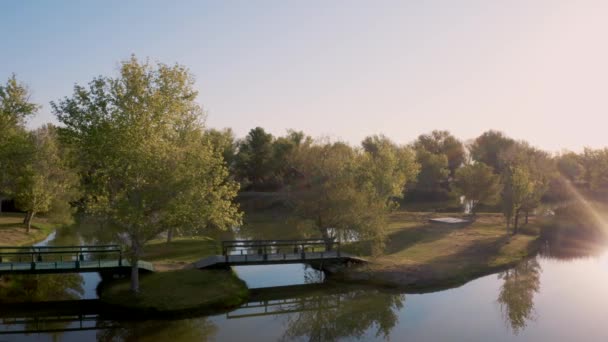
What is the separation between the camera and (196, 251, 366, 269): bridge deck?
1341 inches

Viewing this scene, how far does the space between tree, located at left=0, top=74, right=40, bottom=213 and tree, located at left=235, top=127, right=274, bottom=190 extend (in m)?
52.5

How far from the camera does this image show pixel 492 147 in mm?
123312

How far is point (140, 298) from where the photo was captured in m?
28.7

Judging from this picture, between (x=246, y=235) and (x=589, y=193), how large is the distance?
3130 inches

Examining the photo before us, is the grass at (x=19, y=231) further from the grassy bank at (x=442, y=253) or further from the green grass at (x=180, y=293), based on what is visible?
the grassy bank at (x=442, y=253)

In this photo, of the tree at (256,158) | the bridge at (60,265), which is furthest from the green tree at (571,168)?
the bridge at (60,265)

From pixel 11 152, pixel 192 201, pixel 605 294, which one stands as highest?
pixel 11 152

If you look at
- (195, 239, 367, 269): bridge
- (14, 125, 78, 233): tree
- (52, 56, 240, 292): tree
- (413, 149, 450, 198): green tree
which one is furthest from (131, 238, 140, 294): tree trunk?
(413, 149, 450, 198): green tree

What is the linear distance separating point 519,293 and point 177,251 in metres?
→ 27.5

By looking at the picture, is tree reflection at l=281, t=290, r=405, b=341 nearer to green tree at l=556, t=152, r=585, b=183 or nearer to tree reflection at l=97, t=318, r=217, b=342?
tree reflection at l=97, t=318, r=217, b=342

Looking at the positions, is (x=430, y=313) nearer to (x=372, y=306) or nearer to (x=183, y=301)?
(x=372, y=306)

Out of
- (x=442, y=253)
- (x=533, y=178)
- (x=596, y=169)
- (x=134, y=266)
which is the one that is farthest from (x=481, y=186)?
(x=134, y=266)

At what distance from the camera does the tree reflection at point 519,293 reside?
28.7 metres

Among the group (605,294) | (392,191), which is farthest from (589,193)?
(605,294)
